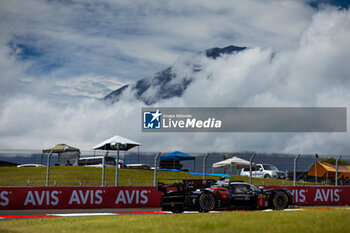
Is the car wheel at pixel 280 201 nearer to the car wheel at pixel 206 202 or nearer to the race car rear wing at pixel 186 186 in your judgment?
the car wheel at pixel 206 202

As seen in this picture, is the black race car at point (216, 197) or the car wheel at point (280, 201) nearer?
the black race car at point (216, 197)

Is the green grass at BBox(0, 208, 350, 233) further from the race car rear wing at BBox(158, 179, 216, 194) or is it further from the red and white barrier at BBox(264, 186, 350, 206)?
the red and white barrier at BBox(264, 186, 350, 206)

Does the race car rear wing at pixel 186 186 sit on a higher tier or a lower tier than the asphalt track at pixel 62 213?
higher

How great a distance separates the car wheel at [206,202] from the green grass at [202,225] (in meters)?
2.88

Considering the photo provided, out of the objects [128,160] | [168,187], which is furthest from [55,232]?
[128,160]

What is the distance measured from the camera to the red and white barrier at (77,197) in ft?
59.8

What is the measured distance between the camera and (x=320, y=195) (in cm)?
2189

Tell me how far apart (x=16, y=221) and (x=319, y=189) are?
13.7m

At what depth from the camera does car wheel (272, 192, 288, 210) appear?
16.1 metres

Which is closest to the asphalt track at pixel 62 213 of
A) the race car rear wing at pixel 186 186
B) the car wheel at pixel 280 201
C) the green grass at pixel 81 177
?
the race car rear wing at pixel 186 186

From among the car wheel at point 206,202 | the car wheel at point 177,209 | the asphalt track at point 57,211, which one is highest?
the car wheel at point 206,202

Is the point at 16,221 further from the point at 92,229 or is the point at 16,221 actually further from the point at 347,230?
the point at 347,230

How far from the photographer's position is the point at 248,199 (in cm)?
1589

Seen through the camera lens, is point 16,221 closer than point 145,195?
Yes
